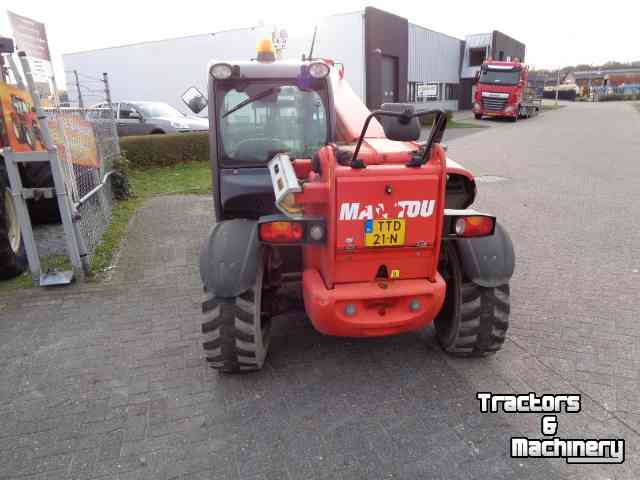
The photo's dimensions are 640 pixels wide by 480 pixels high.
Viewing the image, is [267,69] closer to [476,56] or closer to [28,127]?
[28,127]

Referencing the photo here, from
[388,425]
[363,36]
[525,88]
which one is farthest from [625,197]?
[525,88]

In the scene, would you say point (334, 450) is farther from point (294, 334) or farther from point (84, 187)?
point (84, 187)

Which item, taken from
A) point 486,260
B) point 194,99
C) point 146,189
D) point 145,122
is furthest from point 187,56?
point 486,260

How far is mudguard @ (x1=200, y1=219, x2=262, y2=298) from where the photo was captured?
2918 millimetres

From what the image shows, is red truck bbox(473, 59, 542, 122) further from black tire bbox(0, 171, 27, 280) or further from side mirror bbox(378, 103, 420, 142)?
side mirror bbox(378, 103, 420, 142)

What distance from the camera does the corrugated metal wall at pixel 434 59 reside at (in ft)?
101

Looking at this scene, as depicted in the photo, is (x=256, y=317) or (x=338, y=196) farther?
(x=256, y=317)

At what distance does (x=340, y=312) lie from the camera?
2.77m

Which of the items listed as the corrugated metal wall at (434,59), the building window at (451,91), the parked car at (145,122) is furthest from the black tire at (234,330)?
the building window at (451,91)

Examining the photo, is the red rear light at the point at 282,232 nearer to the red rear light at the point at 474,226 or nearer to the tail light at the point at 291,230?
the tail light at the point at 291,230

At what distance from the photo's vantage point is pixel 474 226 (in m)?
2.88

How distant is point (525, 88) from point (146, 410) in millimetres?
28839

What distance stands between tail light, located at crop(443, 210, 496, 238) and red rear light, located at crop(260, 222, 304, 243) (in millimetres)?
877

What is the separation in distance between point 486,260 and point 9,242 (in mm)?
4759
